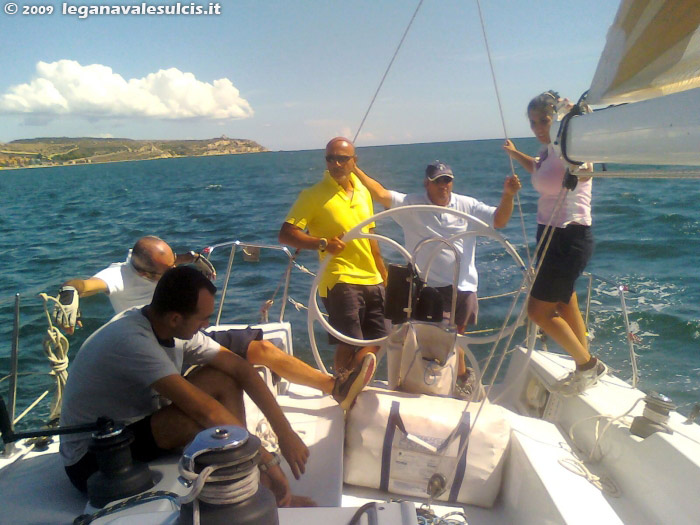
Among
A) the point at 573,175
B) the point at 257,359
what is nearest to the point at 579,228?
the point at 573,175

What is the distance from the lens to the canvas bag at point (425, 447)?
1.98 meters

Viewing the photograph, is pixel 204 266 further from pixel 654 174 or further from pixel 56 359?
pixel 654 174

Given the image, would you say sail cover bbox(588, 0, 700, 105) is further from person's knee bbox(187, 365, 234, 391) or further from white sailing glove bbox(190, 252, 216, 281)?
white sailing glove bbox(190, 252, 216, 281)

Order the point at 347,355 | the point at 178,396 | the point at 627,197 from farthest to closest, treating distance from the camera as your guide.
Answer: the point at 627,197 → the point at 347,355 → the point at 178,396

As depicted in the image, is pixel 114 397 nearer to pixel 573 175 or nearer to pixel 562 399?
pixel 573 175

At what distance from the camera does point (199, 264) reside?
2.87 metres

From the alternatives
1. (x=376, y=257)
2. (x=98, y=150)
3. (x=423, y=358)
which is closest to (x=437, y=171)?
(x=376, y=257)

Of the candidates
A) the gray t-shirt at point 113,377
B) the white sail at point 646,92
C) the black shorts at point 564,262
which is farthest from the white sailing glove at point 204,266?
the white sail at point 646,92

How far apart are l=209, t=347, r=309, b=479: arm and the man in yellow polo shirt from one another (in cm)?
76

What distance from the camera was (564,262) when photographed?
2.39 meters

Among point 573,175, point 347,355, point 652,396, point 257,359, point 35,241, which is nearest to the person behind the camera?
point 573,175

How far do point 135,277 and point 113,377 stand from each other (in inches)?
51.6

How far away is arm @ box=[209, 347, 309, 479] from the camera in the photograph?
5.95ft

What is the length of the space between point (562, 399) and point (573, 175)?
1.48 meters
